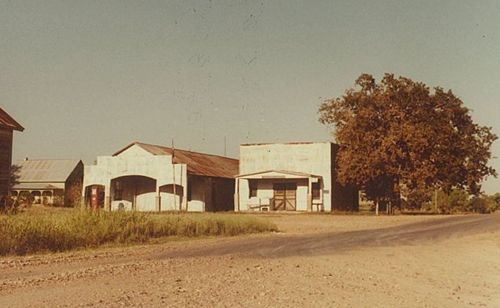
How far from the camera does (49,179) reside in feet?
204

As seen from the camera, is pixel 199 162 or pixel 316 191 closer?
pixel 316 191

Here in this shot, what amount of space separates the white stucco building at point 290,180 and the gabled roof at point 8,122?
1710 cm

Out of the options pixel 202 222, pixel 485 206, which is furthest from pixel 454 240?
pixel 485 206

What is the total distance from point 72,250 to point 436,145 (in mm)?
30253

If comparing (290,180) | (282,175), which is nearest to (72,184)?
(290,180)

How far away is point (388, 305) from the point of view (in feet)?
24.6

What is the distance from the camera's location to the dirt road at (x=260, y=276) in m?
7.70

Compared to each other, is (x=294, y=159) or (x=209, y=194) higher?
(x=294, y=159)

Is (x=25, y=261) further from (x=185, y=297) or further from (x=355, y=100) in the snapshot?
(x=355, y=100)

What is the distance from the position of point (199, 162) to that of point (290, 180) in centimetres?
840

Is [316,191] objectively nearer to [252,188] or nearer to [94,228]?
[252,188]

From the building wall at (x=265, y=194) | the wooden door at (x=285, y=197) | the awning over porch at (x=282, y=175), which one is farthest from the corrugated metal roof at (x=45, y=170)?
the wooden door at (x=285, y=197)

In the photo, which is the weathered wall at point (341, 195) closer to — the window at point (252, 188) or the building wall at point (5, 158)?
the window at point (252, 188)

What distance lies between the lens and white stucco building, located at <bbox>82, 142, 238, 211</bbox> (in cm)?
4066
